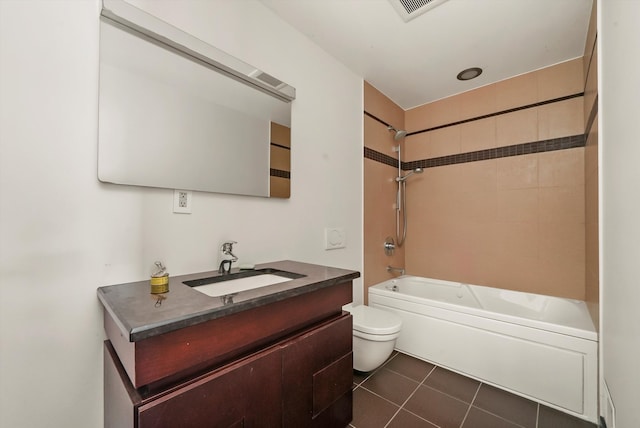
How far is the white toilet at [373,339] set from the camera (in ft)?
5.53

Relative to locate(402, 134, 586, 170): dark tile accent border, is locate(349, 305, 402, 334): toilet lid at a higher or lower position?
lower

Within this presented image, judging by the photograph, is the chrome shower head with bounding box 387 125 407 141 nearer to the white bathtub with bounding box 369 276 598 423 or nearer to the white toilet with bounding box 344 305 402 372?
the white bathtub with bounding box 369 276 598 423

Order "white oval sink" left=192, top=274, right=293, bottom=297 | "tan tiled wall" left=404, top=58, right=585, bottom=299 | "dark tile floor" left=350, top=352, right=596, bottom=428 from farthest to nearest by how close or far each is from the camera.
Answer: "tan tiled wall" left=404, top=58, right=585, bottom=299, "dark tile floor" left=350, top=352, right=596, bottom=428, "white oval sink" left=192, top=274, right=293, bottom=297

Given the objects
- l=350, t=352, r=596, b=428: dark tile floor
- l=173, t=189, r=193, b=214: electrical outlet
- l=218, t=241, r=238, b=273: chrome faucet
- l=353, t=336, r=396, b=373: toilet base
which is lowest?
l=350, t=352, r=596, b=428: dark tile floor

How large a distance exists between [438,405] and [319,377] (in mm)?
929

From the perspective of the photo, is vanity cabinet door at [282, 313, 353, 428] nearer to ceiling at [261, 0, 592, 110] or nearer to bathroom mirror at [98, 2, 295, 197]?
bathroom mirror at [98, 2, 295, 197]

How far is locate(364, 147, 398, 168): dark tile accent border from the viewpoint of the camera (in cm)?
241

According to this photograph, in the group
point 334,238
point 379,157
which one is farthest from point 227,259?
point 379,157

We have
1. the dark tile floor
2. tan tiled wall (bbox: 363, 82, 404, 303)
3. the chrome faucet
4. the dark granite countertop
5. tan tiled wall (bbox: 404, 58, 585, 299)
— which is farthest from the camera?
tan tiled wall (bbox: 363, 82, 404, 303)

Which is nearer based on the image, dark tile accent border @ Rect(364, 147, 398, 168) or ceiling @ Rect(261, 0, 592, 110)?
ceiling @ Rect(261, 0, 592, 110)

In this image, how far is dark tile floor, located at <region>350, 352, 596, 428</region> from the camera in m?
1.42

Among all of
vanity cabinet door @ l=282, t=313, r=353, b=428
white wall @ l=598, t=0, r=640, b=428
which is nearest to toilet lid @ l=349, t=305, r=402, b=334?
vanity cabinet door @ l=282, t=313, r=353, b=428

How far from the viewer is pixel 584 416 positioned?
1464 millimetres

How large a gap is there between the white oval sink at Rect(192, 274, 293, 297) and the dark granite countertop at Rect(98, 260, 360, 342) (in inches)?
2.6
